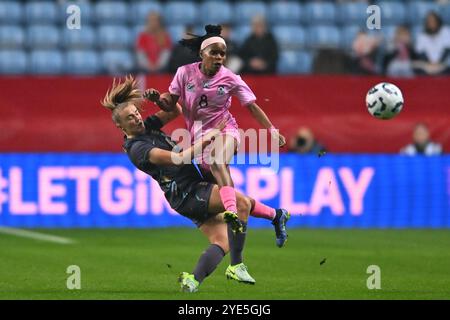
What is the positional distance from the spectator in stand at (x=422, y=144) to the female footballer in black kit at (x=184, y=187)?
7842 mm

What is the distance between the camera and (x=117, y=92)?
10.1 meters

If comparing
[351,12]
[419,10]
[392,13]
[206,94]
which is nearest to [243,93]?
[206,94]

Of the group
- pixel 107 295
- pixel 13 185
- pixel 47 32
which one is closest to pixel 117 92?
pixel 107 295

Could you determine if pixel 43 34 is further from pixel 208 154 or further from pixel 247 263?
pixel 208 154

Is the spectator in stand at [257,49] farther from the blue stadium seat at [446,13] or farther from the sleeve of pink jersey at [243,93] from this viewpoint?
the sleeve of pink jersey at [243,93]

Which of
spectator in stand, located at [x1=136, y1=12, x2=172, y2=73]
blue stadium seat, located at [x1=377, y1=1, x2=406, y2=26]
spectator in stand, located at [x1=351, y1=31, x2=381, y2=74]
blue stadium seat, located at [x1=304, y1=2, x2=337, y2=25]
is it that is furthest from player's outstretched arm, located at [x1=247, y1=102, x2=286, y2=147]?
blue stadium seat, located at [x1=377, y1=1, x2=406, y2=26]

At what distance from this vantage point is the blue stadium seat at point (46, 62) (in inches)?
730

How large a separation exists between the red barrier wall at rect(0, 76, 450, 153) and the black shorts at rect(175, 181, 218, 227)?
7.26 meters

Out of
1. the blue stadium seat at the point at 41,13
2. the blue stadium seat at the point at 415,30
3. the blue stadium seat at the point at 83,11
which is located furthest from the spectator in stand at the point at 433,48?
the blue stadium seat at the point at 41,13

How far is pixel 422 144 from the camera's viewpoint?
17625 mm

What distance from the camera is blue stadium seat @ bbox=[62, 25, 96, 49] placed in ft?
61.2

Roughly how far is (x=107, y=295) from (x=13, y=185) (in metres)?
7.40

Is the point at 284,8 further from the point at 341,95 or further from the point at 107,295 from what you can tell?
the point at 107,295

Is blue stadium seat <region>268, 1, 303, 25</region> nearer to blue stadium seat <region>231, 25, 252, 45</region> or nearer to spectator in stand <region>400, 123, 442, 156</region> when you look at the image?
blue stadium seat <region>231, 25, 252, 45</region>
